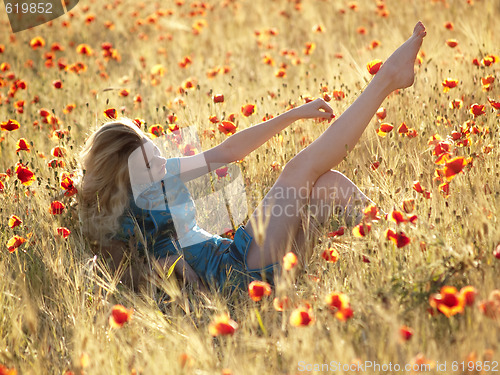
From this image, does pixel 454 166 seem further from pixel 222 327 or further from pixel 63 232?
pixel 63 232

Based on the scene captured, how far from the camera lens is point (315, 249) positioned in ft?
7.59

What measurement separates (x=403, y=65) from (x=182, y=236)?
Answer: 1254mm

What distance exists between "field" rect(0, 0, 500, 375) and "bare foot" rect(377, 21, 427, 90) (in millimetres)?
223

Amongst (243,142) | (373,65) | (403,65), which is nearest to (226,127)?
(243,142)

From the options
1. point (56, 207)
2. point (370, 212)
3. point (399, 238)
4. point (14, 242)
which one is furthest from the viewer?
point (56, 207)

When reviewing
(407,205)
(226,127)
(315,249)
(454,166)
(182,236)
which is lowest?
(315,249)

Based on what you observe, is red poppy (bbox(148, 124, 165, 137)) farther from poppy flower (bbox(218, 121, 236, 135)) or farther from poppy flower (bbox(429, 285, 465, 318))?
poppy flower (bbox(429, 285, 465, 318))

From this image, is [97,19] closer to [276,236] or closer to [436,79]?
[436,79]

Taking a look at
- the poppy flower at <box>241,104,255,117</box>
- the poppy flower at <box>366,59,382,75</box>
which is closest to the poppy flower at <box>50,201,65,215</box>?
the poppy flower at <box>241,104,255,117</box>

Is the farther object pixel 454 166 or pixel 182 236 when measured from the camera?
pixel 182 236

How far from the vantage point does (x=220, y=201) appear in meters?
2.88

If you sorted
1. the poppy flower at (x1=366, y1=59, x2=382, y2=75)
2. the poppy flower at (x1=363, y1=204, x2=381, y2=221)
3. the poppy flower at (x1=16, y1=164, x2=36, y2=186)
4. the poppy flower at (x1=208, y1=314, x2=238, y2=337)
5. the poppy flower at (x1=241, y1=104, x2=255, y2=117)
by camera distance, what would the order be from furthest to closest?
the poppy flower at (x1=241, y1=104, x2=255, y2=117) → the poppy flower at (x1=366, y1=59, x2=382, y2=75) → the poppy flower at (x1=16, y1=164, x2=36, y2=186) → the poppy flower at (x1=363, y1=204, x2=381, y2=221) → the poppy flower at (x1=208, y1=314, x2=238, y2=337)

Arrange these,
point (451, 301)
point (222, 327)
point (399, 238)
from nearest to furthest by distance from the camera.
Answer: point (451, 301), point (222, 327), point (399, 238)

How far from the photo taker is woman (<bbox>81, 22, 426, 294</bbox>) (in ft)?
7.67
